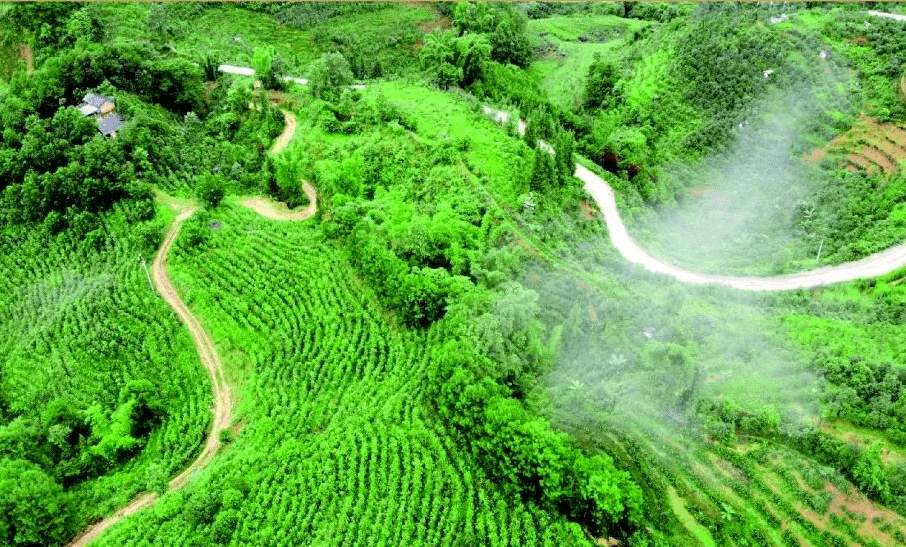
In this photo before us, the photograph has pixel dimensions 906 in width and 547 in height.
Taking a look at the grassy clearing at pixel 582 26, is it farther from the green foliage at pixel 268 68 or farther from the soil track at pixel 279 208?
the soil track at pixel 279 208

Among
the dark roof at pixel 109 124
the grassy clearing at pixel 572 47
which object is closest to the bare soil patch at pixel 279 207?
the dark roof at pixel 109 124

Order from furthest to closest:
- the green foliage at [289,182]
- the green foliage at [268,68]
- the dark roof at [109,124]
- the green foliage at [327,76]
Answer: the green foliage at [268,68], the green foliage at [327,76], the dark roof at [109,124], the green foliage at [289,182]

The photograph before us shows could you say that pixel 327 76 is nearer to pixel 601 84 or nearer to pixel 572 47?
pixel 601 84

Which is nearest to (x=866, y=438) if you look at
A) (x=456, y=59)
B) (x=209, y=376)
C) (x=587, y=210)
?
(x=587, y=210)

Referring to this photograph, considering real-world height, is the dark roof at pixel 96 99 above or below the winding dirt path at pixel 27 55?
above

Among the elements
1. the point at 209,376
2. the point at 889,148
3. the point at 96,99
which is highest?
the point at 889,148

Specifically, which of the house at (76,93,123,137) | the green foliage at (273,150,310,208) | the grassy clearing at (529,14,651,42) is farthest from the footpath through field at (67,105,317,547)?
the grassy clearing at (529,14,651,42)

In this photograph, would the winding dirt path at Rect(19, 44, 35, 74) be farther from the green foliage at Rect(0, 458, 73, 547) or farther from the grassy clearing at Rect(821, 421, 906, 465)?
the grassy clearing at Rect(821, 421, 906, 465)
